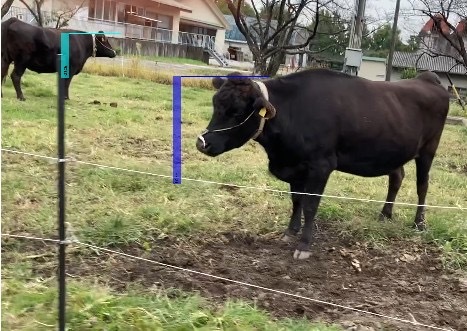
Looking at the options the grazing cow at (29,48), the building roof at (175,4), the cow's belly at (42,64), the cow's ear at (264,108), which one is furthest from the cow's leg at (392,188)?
the cow's belly at (42,64)

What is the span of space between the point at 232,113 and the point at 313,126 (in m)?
0.65

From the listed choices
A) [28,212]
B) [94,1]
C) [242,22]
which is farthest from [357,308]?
[242,22]

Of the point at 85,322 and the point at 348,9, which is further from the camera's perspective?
the point at 348,9

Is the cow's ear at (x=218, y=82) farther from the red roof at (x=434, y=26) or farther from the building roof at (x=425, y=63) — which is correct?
the building roof at (x=425, y=63)

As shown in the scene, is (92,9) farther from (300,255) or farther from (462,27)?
(462,27)

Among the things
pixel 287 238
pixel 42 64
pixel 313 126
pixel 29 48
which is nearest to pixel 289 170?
pixel 313 126

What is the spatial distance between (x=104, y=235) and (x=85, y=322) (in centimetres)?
133

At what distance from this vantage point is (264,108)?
150 inches

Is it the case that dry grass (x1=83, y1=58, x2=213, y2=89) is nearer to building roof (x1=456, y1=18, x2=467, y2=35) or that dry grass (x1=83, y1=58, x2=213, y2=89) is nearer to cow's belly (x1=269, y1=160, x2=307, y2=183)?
cow's belly (x1=269, y1=160, x2=307, y2=183)

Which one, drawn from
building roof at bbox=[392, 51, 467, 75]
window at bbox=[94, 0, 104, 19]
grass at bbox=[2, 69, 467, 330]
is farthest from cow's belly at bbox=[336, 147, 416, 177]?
building roof at bbox=[392, 51, 467, 75]

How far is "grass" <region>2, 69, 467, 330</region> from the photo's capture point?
2.88 meters

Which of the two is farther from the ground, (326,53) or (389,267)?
(326,53)

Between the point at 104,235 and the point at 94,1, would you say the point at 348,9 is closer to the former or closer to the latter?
the point at 94,1

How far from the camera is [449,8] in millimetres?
25422
